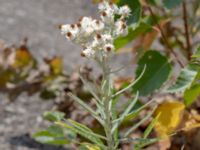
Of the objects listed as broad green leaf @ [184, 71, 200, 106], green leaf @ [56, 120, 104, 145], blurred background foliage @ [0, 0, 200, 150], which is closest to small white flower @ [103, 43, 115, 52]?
green leaf @ [56, 120, 104, 145]

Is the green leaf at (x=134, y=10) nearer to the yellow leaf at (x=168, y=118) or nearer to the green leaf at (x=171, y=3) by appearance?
the green leaf at (x=171, y=3)

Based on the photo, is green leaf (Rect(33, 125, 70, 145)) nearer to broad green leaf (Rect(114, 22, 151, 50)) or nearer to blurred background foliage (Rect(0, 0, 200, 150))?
blurred background foliage (Rect(0, 0, 200, 150))

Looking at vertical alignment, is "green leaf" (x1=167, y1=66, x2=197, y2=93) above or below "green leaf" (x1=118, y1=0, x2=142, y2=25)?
below

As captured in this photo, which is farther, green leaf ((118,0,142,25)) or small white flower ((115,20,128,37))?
green leaf ((118,0,142,25))

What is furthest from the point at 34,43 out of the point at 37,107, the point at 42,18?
the point at 37,107

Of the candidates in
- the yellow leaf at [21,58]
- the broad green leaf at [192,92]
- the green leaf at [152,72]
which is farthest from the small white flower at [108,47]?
the yellow leaf at [21,58]

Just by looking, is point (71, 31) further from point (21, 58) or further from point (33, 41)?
point (33, 41)
